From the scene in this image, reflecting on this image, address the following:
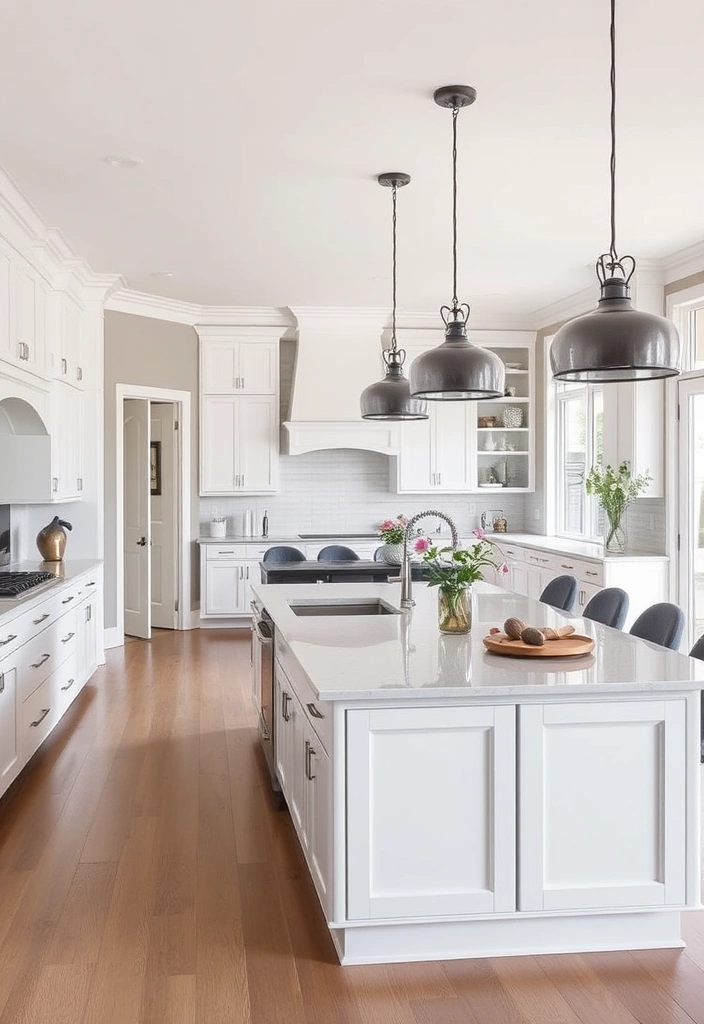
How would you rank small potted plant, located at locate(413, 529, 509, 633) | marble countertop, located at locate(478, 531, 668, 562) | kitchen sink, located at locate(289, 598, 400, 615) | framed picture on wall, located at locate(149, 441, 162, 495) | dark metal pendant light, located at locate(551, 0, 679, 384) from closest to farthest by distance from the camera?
dark metal pendant light, located at locate(551, 0, 679, 384) → small potted plant, located at locate(413, 529, 509, 633) → kitchen sink, located at locate(289, 598, 400, 615) → marble countertop, located at locate(478, 531, 668, 562) → framed picture on wall, located at locate(149, 441, 162, 495)

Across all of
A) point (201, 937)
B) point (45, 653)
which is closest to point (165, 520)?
point (45, 653)

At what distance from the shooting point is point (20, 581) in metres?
4.98

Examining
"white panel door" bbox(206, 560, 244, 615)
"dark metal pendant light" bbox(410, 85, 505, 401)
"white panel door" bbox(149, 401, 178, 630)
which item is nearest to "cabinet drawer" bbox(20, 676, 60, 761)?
"dark metal pendant light" bbox(410, 85, 505, 401)

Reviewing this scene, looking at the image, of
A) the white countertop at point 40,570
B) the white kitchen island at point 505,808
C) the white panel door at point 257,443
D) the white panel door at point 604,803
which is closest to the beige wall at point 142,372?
the white panel door at point 257,443

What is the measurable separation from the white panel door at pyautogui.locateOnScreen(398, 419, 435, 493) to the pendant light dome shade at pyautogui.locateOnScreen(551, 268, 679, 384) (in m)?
6.73

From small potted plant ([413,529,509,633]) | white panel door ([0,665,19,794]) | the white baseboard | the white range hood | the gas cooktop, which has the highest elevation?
the white range hood

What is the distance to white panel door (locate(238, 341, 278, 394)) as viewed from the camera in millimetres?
9008

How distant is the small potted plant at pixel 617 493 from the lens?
6.88m

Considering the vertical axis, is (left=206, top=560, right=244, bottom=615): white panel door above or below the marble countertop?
below

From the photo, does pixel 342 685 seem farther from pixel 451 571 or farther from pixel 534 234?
pixel 534 234

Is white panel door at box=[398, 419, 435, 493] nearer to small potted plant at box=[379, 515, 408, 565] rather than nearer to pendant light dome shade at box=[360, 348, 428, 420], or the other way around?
small potted plant at box=[379, 515, 408, 565]

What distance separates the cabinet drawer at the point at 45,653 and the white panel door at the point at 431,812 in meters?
2.19

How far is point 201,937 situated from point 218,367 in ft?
21.9

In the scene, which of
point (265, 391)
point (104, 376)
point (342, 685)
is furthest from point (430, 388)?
point (265, 391)
